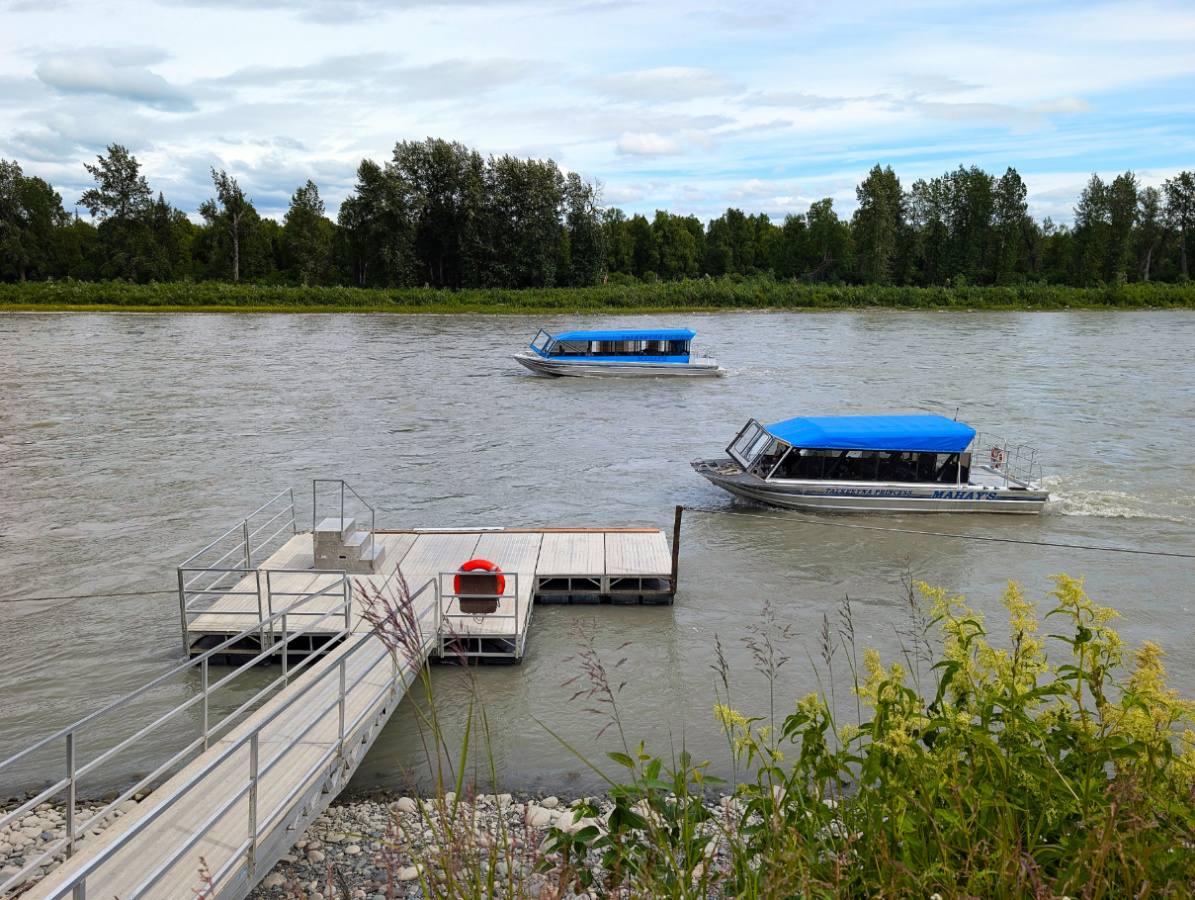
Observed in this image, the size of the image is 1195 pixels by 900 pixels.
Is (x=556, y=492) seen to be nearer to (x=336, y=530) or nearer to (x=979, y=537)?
(x=336, y=530)

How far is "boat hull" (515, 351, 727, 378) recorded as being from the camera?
4522 cm

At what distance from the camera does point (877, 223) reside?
10588 cm

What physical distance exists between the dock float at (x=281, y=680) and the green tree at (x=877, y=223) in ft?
315

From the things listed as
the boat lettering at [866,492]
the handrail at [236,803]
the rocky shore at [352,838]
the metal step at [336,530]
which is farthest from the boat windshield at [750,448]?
the handrail at [236,803]

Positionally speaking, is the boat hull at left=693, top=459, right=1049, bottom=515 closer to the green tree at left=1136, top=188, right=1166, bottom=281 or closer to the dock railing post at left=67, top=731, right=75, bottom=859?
the dock railing post at left=67, top=731, right=75, bottom=859

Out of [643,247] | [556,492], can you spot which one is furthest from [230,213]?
[556,492]

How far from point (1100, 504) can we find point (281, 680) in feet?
65.5

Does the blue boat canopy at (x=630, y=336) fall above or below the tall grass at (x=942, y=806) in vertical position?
above

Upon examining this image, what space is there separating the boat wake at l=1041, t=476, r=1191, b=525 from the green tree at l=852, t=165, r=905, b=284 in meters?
86.9

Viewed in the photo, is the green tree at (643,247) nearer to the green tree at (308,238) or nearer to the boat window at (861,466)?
the green tree at (308,238)

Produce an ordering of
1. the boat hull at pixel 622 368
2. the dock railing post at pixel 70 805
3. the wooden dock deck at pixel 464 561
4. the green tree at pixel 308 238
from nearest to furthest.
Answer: the dock railing post at pixel 70 805 → the wooden dock deck at pixel 464 561 → the boat hull at pixel 622 368 → the green tree at pixel 308 238

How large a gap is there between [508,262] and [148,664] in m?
84.0

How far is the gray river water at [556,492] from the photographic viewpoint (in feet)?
42.7

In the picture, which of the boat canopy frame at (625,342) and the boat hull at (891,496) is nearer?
the boat hull at (891,496)
